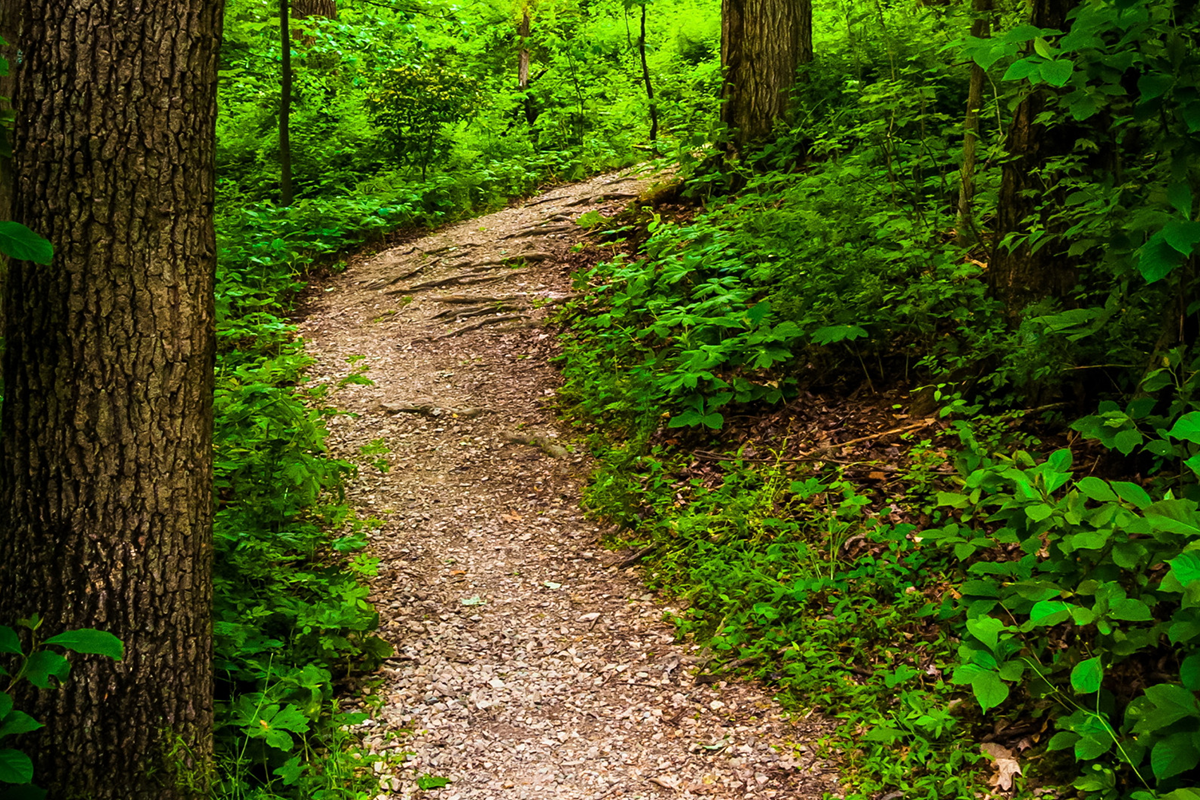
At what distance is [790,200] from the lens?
629cm

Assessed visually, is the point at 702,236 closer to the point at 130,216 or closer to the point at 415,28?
the point at 130,216

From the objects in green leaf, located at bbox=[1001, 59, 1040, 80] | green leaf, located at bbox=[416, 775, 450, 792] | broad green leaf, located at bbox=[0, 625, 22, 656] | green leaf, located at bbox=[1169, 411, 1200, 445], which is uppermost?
green leaf, located at bbox=[1001, 59, 1040, 80]

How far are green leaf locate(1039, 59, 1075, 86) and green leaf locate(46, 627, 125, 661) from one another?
3387 millimetres

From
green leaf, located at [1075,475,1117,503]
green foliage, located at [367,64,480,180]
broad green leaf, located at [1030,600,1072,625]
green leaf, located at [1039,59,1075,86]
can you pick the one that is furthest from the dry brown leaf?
green foliage, located at [367,64,480,180]

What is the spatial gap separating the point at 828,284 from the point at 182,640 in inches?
160

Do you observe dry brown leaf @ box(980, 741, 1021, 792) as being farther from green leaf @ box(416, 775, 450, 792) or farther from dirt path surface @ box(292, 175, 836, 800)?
green leaf @ box(416, 775, 450, 792)

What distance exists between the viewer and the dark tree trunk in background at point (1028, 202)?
160 inches

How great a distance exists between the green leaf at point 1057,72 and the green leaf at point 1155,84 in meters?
0.27

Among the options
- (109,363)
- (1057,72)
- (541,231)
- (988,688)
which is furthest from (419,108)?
(988,688)

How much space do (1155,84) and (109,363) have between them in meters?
3.57

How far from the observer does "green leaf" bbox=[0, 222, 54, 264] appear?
2283 millimetres

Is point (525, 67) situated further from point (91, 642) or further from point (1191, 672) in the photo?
point (1191, 672)

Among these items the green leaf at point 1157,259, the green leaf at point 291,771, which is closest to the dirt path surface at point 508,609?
the green leaf at point 291,771

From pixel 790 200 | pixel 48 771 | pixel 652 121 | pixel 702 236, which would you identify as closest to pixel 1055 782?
pixel 48 771
